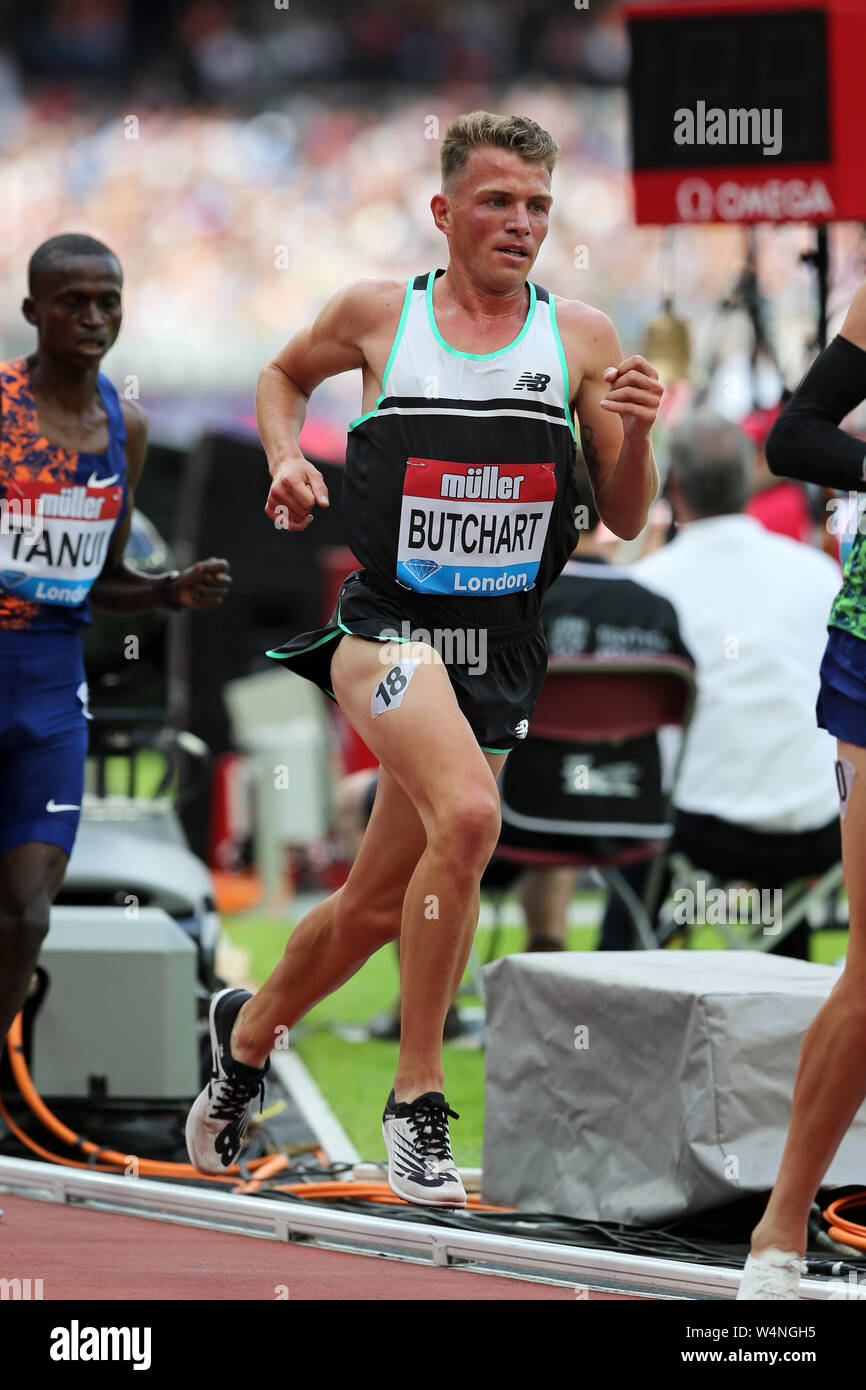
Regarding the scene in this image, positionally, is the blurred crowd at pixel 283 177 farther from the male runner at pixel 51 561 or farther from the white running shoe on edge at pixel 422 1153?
the white running shoe on edge at pixel 422 1153

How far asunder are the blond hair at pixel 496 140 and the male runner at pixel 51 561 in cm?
123

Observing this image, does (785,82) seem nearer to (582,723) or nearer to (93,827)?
(582,723)

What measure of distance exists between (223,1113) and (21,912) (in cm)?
70

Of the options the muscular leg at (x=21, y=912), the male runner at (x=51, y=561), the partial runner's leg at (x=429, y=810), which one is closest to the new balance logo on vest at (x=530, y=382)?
the partial runner's leg at (x=429, y=810)

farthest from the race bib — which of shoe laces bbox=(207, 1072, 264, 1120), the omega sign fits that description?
the omega sign

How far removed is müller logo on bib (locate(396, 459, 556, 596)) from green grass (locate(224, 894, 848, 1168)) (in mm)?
2316

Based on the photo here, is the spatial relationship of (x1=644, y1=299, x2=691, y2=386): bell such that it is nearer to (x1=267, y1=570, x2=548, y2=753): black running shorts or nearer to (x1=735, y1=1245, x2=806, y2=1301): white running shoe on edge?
(x1=267, y1=570, x2=548, y2=753): black running shorts

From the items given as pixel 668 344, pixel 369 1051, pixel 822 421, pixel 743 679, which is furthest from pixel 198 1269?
pixel 668 344

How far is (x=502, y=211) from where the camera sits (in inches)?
169

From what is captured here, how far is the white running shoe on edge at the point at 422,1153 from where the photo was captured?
412 cm

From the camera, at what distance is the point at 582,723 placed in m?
6.84

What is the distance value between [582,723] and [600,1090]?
6.55ft
